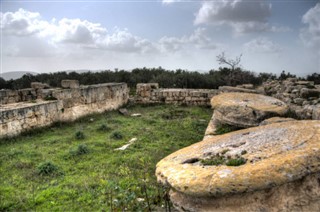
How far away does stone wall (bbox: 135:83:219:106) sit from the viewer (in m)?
13.8

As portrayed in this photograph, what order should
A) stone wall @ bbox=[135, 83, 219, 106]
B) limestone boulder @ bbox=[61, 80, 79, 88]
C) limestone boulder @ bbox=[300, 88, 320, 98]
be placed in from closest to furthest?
limestone boulder @ bbox=[300, 88, 320, 98], limestone boulder @ bbox=[61, 80, 79, 88], stone wall @ bbox=[135, 83, 219, 106]

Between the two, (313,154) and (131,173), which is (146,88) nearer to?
(131,173)

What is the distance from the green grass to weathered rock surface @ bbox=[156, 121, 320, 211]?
93 cm

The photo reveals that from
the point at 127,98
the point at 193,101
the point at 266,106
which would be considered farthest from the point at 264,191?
the point at 127,98

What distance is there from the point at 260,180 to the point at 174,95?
11519 millimetres

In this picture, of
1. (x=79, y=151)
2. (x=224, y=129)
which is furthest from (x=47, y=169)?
(x=224, y=129)

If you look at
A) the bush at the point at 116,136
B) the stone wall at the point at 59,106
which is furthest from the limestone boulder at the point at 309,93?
the stone wall at the point at 59,106

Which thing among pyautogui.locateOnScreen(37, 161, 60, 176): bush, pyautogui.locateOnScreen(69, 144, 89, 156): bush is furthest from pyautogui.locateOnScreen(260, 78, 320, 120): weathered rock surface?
pyautogui.locateOnScreen(37, 161, 60, 176): bush

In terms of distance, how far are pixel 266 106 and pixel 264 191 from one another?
3.77 meters

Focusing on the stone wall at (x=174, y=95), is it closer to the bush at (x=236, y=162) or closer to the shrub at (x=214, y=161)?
the shrub at (x=214, y=161)

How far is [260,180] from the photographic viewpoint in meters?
2.71

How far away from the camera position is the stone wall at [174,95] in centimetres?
1379

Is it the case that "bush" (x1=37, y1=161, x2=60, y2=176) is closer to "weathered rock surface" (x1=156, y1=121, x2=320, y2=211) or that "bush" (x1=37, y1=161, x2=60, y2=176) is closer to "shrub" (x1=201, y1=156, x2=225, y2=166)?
"weathered rock surface" (x1=156, y1=121, x2=320, y2=211)

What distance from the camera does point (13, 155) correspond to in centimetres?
722
